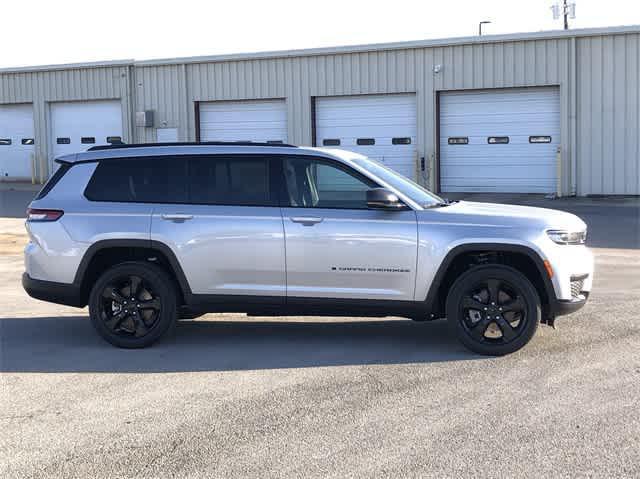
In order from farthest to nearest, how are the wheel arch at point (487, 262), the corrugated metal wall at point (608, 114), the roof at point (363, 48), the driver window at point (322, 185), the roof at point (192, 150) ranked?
1. the roof at point (363, 48)
2. the corrugated metal wall at point (608, 114)
3. the roof at point (192, 150)
4. the driver window at point (322, 185)
5. the wheel arch at point (487, 262)

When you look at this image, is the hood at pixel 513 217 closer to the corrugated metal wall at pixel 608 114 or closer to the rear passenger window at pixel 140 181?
the rear passenger window at pixel 140 181

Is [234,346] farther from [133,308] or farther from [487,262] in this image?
[487,262]

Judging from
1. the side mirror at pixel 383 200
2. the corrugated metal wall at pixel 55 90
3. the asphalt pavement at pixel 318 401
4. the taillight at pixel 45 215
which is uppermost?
the corrugated metal wall at pixel 55 90

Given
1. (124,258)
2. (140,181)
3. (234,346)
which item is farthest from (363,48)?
(234,346)

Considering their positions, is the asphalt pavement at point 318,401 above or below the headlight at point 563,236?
below

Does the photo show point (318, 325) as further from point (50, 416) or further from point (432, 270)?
point (50, 416)

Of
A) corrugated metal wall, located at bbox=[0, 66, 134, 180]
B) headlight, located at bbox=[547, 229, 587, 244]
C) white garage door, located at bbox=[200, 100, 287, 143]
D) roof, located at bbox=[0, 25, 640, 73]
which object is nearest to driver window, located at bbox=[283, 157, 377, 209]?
headlight, located at bbox=[547, 229, 587, 244]

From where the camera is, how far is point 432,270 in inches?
302

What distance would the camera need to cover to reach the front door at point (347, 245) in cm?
769

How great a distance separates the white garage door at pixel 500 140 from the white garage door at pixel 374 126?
1056mm

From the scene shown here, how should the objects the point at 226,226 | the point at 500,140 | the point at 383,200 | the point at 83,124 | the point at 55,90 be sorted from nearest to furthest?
1. the point at 383,200
2. the point at 226,226
3. the point at 500,140
4. the point at 83,124
5. the point at 55,90

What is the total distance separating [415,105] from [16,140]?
620 inches

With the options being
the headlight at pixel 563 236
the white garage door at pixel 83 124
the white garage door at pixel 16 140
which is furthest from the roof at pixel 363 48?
the headlight at pixel 563 236

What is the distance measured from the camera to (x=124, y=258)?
829 cm
